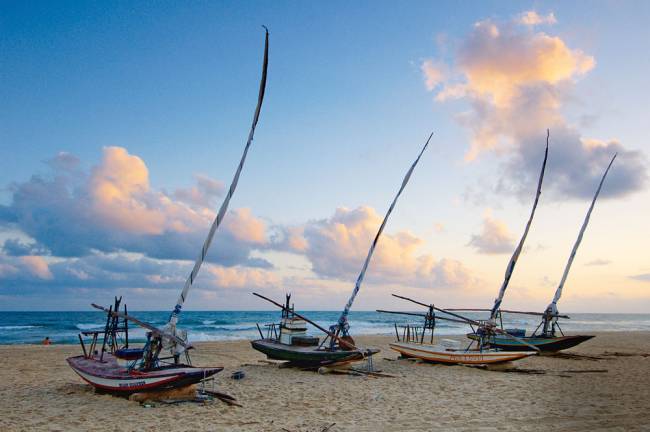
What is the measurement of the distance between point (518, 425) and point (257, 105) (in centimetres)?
1088

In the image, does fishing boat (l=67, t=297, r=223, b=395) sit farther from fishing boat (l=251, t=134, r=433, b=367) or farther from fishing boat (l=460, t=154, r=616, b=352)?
fishing boat (l=460, t=154, r=616, b=352)

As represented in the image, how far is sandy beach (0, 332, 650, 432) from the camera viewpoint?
10758mm

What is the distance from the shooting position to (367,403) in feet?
42.5

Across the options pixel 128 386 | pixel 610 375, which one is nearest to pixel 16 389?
pixel 128 386

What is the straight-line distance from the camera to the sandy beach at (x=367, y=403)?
10758 mm

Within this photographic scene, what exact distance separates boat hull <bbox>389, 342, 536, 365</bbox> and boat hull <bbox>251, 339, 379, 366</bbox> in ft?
12.7

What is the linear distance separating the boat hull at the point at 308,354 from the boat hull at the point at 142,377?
21.9 feet

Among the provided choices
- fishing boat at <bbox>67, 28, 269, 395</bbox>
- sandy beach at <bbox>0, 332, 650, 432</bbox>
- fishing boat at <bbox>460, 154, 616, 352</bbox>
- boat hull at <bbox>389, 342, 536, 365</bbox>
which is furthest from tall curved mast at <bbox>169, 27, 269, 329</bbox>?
fishing boat at <bbox>460, 154, 616, 352</bbox>

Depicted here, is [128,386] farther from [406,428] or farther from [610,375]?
[610,375]

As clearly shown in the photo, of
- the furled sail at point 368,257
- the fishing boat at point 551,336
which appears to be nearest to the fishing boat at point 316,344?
the furled sail at point 368,257

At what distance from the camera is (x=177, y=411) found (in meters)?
11.7

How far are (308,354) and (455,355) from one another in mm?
6701

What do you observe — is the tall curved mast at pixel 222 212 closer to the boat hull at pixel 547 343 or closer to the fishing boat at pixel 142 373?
the fishing boat at pixel 142 373

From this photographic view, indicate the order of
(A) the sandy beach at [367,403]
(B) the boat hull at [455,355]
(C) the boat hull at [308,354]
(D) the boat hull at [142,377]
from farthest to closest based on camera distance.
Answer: (B) the boat hull at [455,355]
(C) the boat hull at [308,354]
(D) the boat hull at [142,377]
(A) the sandy beach at [367,403]
